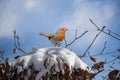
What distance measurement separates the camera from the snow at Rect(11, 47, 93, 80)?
4121 mm

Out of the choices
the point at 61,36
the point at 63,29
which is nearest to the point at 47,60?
the point at 61,36

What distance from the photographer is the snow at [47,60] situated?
4121 millimetres

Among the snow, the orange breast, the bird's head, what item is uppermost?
the bird's head

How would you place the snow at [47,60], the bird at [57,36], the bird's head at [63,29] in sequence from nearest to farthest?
the snow at [47,60] → the bird at [57,36] → the bird's head at [63,29]

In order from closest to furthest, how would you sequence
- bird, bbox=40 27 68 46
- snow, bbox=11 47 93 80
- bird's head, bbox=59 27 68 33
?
snow, bbox=11 47 93 80, bird, bbox=40 27 68 46, bird's head, bbox=59 27 68 33

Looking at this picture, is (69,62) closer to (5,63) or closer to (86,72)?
(86,72)

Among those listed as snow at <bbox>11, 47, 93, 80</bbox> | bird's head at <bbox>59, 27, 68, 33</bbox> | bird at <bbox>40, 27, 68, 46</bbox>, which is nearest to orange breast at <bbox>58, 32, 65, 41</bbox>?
bird at <bbox>40, 27, 68, 46</bbox>

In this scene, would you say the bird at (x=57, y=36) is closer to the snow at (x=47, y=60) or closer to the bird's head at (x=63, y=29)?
the bird's head at (x=63, y=29)

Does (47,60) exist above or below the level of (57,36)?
below

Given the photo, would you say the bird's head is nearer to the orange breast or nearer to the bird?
the bird

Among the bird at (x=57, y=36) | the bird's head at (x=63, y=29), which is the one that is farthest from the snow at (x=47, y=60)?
the bird's head at (x=63, y=29)

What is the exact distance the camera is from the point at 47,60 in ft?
13.6

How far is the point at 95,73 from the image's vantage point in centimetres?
416

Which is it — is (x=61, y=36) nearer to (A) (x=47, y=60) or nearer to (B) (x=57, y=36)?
(B) (x=57, y=36)
